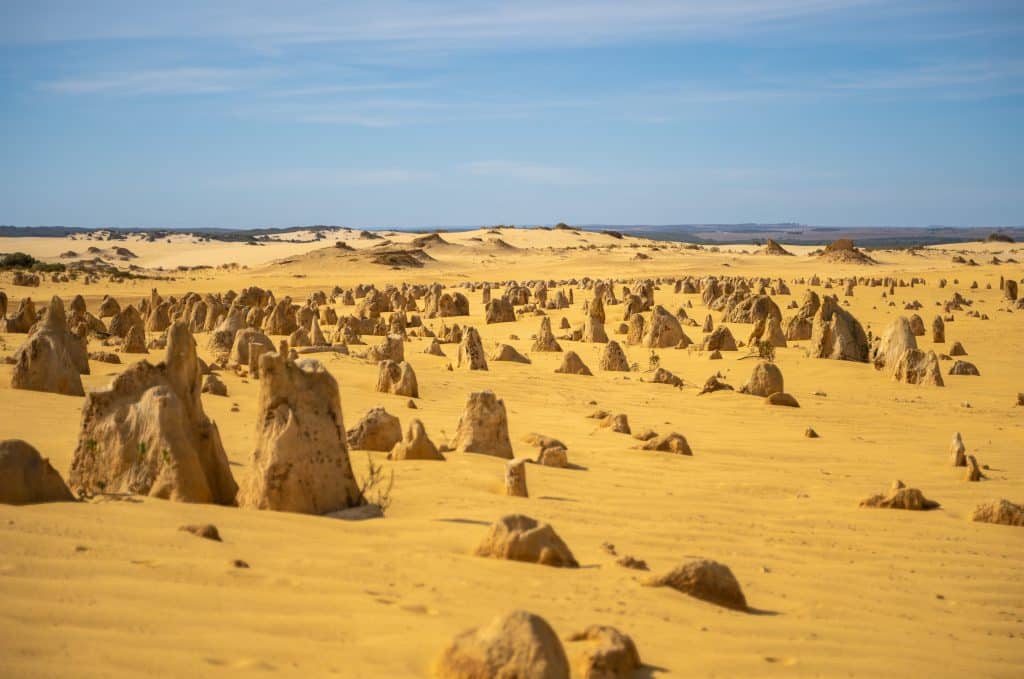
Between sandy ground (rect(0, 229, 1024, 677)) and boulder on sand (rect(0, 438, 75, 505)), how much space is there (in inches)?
7.1

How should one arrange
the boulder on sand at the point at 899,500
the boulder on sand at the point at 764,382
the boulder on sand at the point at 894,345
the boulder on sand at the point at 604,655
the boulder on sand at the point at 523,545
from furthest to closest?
the boulder on sand at the point at 894,345
the boulder on sand at the point at 764,382
the boulder on sand at the point at 899,500
the boulder on sand at the point at 523,545
the boulder on sand at the point at 604,655

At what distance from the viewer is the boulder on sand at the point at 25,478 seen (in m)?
4.48

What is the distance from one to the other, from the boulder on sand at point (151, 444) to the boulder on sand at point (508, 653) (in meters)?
2.30

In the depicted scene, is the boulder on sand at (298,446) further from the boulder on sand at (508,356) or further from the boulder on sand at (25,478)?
the boulder on sand at (508,356)

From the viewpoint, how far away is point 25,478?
4.55 meters

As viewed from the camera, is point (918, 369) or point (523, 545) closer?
point (523, 545)

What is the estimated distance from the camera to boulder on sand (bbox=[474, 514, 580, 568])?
460 centimetres

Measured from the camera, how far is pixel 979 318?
918 inches

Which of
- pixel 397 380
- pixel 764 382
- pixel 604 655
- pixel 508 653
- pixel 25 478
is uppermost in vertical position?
pixel 25 478

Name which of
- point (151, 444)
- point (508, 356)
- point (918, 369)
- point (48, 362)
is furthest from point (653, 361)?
point (151, 444)

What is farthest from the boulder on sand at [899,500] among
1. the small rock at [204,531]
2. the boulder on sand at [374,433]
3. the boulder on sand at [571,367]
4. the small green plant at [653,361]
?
the small green plant at [653,361]

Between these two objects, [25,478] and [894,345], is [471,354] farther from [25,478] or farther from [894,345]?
[25,478]

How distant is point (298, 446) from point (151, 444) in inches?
25.7

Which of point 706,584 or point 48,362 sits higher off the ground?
point 48,362
